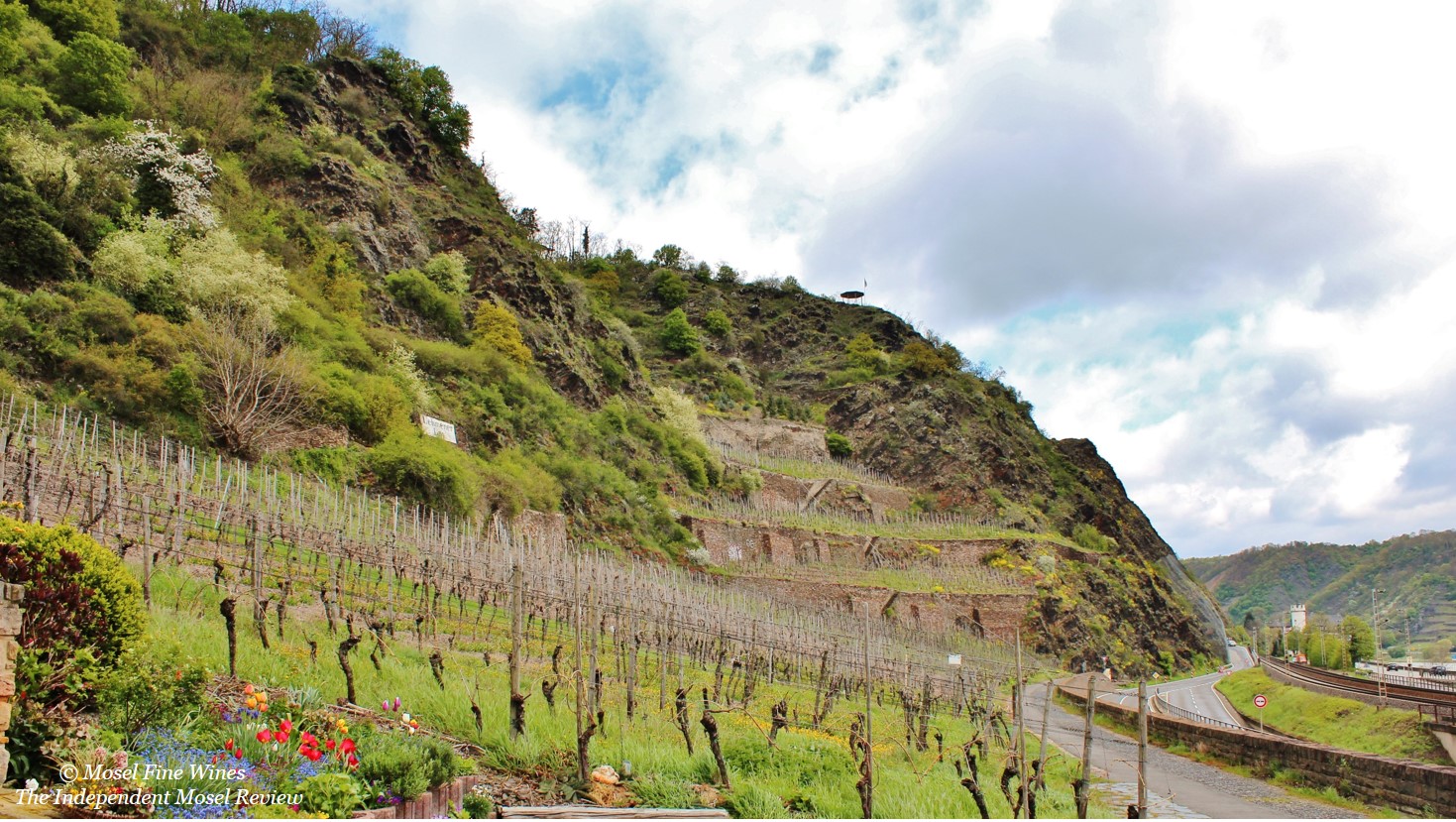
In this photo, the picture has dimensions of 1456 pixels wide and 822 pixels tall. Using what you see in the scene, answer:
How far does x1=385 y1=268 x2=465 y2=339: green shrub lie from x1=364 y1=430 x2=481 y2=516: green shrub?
1112cm

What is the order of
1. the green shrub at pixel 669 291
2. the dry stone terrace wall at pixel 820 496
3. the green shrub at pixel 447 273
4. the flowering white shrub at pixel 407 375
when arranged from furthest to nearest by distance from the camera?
the green shrub at pixel 669 291 < the dry stone terrace wall at pixel 820 496 < the green shrub at pixel 447 273 < the flowering white shrub at pixel 407 375

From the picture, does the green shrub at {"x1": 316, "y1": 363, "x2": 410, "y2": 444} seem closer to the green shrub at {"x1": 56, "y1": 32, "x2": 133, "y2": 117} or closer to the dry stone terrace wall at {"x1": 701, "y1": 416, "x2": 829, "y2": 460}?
the green shrub at {"x1": 56, "y1": 32, "x2": 133, "y2": 117}

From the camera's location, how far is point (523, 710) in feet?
30.8

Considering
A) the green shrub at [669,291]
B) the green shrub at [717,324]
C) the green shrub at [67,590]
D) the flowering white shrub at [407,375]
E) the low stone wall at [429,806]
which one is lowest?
the low stone wall at [429,806]

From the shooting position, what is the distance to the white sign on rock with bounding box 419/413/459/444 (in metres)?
27.8

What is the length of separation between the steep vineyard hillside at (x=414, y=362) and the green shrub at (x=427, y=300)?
6.1 inches

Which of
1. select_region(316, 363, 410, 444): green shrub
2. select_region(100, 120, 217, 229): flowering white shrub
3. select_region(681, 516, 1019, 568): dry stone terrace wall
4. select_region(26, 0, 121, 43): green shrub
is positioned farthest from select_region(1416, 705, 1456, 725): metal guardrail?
select_region(26, 0, 121, 43): green shrub

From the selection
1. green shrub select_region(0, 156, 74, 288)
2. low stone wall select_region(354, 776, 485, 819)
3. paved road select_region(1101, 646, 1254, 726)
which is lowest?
paved road select_region(1101, 646, 1254, 726)

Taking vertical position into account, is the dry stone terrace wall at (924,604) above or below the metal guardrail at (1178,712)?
above

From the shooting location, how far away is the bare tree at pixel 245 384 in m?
21.4

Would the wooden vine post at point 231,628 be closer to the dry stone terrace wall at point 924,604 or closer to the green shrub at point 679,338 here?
the dry stone terrace wall at point 924,604

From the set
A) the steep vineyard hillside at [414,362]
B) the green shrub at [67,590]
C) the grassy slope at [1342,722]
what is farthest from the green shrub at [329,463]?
the grassy slope at [1342,722]

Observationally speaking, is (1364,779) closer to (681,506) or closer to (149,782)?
(149,782)

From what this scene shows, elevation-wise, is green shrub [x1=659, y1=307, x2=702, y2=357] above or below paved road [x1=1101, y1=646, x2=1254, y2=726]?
above
